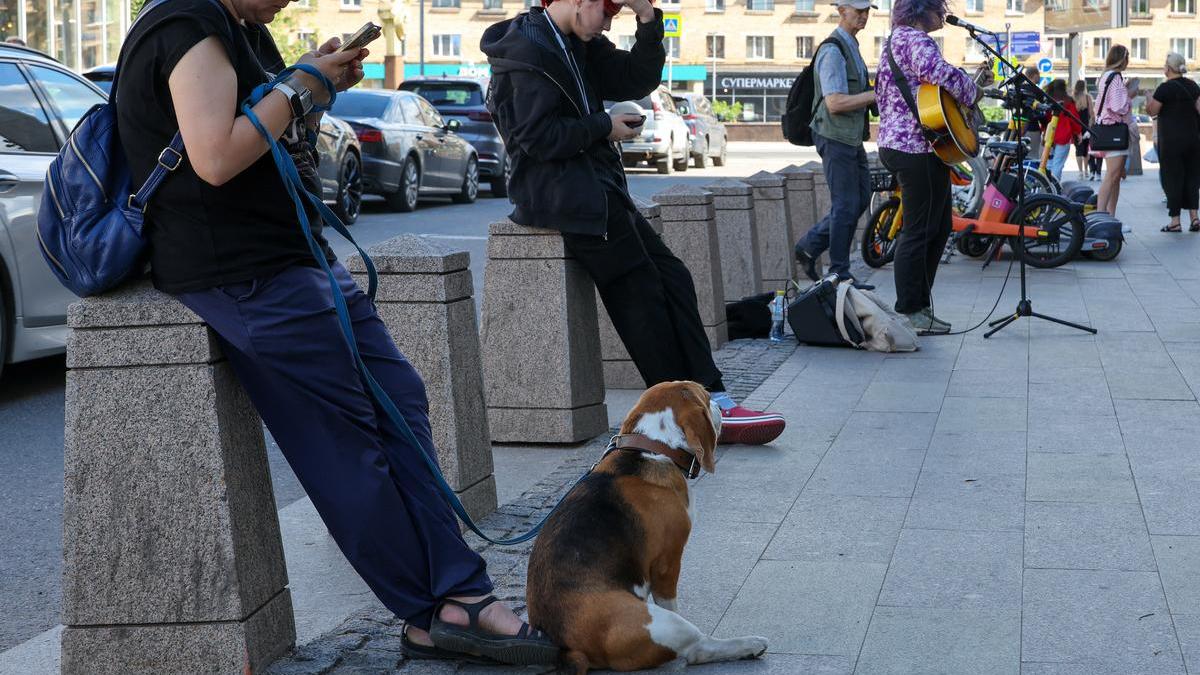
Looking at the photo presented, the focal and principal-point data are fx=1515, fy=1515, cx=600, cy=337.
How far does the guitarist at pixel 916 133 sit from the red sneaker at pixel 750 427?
352 centimetres

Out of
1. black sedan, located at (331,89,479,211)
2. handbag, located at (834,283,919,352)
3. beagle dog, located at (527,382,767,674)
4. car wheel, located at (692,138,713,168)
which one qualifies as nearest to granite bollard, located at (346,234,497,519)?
beagle dog, located at (527,382,767,674)

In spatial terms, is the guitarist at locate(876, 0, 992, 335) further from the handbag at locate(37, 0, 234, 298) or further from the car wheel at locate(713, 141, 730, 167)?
the car wheel at locate(713, 141, 730, 167)

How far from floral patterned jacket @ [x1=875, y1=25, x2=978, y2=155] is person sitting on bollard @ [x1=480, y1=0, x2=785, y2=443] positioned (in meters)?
3.29

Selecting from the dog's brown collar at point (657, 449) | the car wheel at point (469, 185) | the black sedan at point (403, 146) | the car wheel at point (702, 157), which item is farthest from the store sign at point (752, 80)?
the dog's brown collar at point (657, 449)

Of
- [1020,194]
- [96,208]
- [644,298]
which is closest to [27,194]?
[644,298]

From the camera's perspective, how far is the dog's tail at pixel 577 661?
147 inches

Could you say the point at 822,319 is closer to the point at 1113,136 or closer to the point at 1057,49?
the point at 1113,136

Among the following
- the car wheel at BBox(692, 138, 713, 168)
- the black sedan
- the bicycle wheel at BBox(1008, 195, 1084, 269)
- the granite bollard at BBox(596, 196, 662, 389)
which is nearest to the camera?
the granite bollard at BBox(596, 196, 662, 389)

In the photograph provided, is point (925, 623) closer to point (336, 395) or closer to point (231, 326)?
point (336, 395)

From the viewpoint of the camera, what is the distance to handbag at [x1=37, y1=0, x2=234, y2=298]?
3.71 metres

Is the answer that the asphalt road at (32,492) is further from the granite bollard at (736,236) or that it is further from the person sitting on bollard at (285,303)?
the granite bollard at (736,236)

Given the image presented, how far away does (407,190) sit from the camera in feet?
71.6

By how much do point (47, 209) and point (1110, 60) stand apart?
55.9 feet

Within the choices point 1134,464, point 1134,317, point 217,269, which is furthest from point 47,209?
point 1134,317
